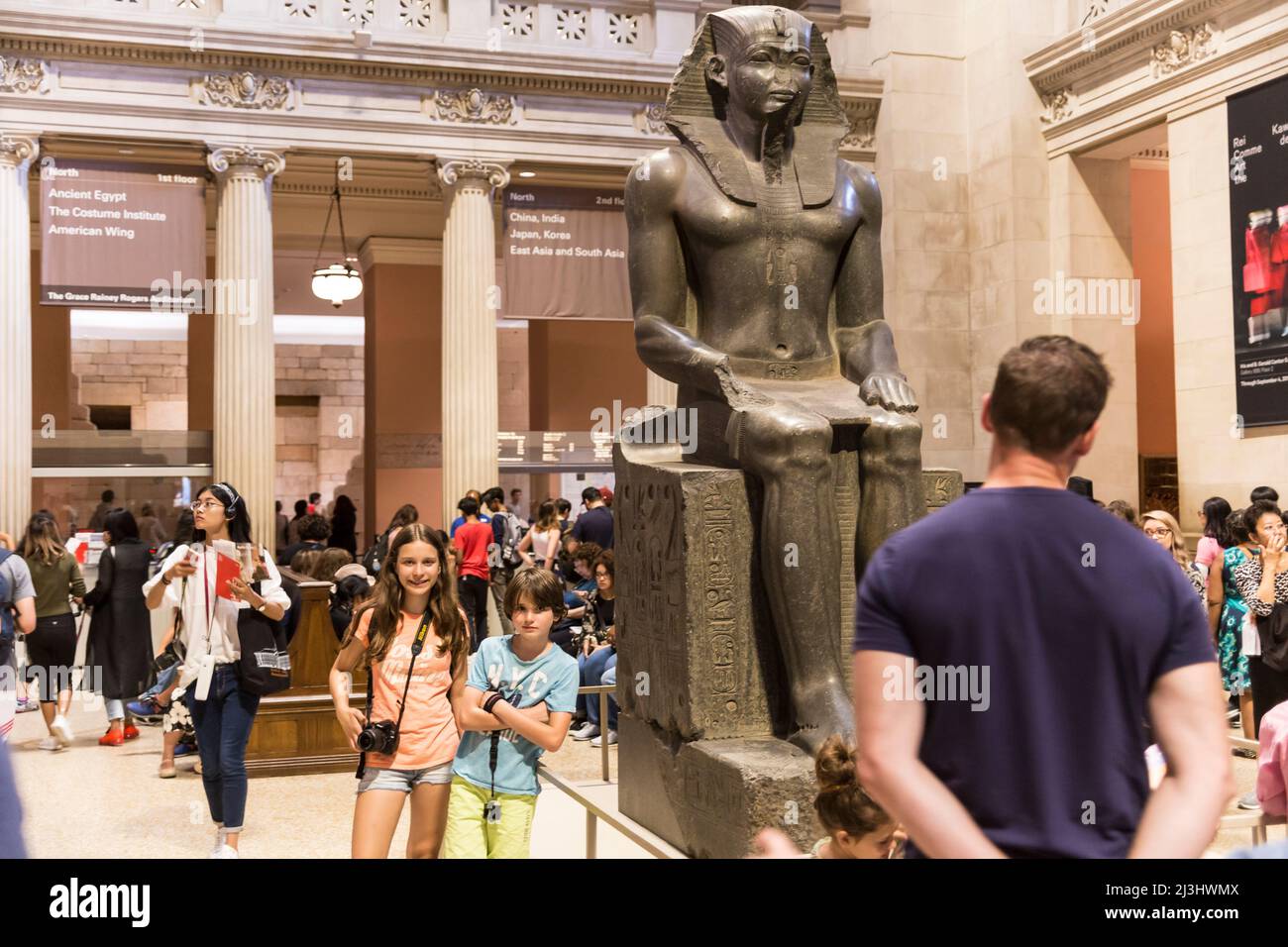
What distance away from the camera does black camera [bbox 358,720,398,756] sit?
4.22 m

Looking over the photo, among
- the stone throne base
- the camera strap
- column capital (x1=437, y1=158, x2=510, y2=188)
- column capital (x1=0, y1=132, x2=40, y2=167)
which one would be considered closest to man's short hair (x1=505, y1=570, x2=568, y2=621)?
the camera strap

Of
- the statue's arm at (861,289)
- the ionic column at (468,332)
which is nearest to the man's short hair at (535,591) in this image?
the statue's arm at (861,289)

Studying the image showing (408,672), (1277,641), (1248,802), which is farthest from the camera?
(1277,641)

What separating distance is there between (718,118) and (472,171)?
40.1ft

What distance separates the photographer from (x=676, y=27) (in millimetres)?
17422

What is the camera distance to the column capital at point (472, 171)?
1698 cm

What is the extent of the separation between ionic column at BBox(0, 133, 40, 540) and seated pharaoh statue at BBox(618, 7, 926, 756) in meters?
12.4

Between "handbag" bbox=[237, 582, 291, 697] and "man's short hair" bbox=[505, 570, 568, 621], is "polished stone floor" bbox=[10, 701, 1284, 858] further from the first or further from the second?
"man's short hair" bbox=[505, 570, 568, 621]

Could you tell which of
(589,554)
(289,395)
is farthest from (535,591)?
(289,395)

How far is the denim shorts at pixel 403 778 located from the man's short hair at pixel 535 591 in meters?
0.60

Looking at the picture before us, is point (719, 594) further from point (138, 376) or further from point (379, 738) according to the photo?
point (138, 376)

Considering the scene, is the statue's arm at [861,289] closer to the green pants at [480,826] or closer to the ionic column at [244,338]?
the green pants at [480,826]

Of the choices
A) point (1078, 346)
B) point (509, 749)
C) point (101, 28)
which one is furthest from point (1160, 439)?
point (1078, 346)

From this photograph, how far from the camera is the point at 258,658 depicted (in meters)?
5.65
